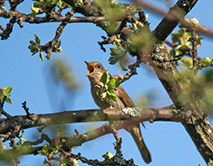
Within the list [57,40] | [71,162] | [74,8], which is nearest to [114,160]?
[71,162]

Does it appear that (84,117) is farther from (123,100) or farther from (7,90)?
(123,100)

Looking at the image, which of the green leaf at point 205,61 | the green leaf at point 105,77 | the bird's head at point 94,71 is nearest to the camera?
the green leaf at point 105,77

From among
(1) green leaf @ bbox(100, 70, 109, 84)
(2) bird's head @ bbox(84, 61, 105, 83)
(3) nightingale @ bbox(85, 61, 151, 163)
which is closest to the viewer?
(1) green leaf @ bbox(100, 70, 109, 84)

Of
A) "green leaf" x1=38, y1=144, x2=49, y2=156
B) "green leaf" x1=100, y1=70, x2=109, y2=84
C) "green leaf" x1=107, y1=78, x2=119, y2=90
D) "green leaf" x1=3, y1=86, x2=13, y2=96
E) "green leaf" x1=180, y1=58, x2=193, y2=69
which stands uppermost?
"green leaf" x1=3, y1=86, x2=13, y2=96

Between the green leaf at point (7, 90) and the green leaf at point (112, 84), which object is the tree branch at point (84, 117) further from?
the green leaf at point (112, 84)

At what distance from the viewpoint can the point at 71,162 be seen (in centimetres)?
354

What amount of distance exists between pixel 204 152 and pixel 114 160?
124 cm

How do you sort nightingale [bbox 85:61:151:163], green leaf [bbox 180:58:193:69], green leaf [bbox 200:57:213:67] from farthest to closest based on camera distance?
nightingale [bbox 85:61:151:163] < green leaf [bbox 180:58:193:69] < green leaf [bbox 200:57:213:67]

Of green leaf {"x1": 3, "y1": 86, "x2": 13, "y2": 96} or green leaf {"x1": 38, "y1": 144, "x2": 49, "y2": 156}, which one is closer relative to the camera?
green leaf {"x1": 38, "y1": 144, "x2": 49, "y2": 156}

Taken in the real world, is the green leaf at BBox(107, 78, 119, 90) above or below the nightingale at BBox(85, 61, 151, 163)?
below

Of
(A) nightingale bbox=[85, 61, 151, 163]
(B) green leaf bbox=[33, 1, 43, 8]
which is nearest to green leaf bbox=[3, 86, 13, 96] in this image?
(B) green leaf bbox=[33, 1, 43, 8]

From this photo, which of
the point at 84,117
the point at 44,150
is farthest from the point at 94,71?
the point at 44,150

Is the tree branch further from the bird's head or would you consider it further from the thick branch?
the bird's head

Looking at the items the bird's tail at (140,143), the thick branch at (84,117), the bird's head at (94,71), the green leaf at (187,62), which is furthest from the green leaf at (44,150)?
the bird's tail at (140,143)
